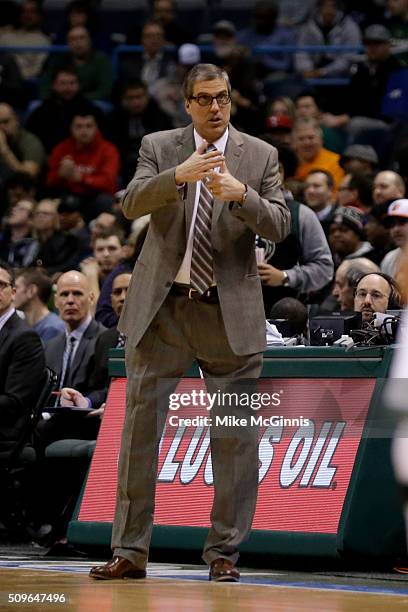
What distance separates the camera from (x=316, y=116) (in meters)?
14.9

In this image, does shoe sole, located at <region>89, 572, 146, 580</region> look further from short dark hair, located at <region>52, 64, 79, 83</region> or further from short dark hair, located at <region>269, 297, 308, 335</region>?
short dark hair, located at <region>52, 64, 79, 83</region>

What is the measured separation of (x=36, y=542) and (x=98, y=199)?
249 inches

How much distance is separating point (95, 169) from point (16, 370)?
6.30 meters

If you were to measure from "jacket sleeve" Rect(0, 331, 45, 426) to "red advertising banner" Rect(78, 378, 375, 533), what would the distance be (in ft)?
5.79

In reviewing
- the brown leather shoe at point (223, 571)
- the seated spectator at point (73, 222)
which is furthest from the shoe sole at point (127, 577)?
the seated spectator at point (73, 222)

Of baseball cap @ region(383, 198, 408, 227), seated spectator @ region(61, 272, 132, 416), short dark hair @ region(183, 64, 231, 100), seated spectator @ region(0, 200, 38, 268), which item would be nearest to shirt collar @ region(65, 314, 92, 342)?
seated spectator @ region(61, 272, 132, 416)

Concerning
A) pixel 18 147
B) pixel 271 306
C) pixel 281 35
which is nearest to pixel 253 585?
pixel 271 306

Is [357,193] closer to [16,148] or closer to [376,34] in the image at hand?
[376,34]

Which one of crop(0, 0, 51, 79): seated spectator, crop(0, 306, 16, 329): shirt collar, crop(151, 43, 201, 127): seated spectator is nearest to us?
crop(0, 306, 16, 329): shirt collar

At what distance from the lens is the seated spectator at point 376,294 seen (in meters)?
8.83

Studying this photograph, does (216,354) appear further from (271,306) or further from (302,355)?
(271,306)

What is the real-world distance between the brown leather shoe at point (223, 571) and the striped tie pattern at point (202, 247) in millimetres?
1207

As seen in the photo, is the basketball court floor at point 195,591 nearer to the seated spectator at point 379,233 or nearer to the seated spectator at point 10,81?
the seated spectator at point 379,233

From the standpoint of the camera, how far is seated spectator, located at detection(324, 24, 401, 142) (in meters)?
15.2
